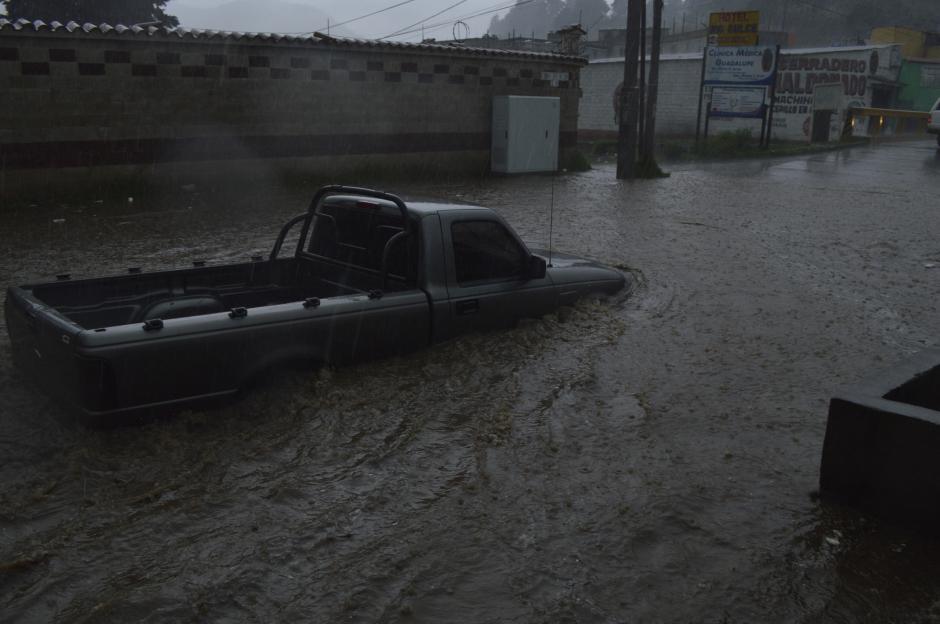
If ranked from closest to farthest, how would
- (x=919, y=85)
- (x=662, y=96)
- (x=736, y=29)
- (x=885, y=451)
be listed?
(x=885, y=451) < (x=736, y=29) < (x=662, y=96) < (x=919, y=85)

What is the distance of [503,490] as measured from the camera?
15.5ft

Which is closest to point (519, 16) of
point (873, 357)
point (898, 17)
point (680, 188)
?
point (898, 17)

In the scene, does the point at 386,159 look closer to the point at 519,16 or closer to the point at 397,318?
the point at 397,318

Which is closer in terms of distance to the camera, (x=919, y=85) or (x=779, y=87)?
(x=779, y=87)

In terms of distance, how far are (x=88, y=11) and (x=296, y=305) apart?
112 ft

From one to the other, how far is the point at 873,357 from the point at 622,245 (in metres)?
5.08

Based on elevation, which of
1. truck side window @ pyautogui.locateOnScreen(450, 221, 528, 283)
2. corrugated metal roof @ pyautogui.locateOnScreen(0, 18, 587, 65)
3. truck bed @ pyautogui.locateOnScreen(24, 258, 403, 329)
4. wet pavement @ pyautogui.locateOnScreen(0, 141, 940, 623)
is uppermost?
corrugated metal roof @ pyautogui.locateOnScreen(0, 18, 587, 65)

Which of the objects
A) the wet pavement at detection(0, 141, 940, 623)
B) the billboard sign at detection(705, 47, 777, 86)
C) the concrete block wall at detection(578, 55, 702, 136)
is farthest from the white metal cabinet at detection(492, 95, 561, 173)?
the concrete block wall at detection(578, 55, 702, 136)

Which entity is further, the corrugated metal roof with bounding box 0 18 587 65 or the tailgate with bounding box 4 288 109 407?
the corrugated metal roof with bounding box 0 18 587 65

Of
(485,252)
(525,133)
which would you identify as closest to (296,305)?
(485,252)

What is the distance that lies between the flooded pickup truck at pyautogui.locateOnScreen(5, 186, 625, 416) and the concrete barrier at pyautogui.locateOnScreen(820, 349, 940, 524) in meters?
2.72

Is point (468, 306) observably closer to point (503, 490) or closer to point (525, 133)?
point (503, 490)

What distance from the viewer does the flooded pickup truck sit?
4.82 m

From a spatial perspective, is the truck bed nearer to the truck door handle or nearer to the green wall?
the truck door handle
